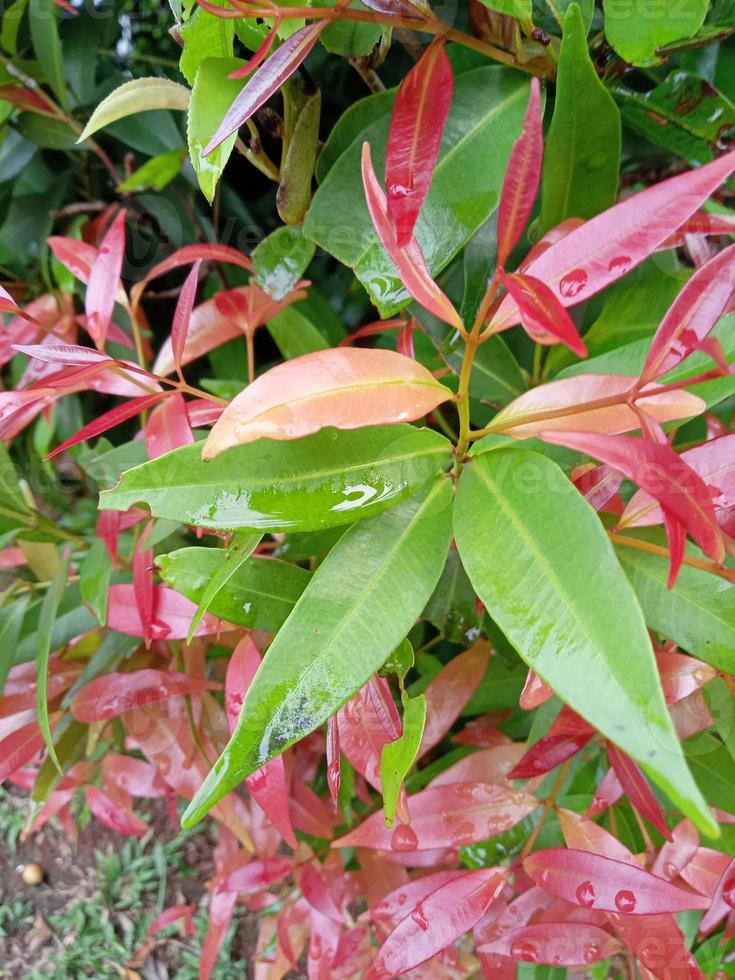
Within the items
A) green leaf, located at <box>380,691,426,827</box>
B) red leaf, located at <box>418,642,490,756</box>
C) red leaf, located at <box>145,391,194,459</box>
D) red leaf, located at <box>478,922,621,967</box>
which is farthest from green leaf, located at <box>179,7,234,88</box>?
red leaf, located at <box>478,922,621,967</box>

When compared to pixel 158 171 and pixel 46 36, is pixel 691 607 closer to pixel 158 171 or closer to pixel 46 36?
pixel 158 171

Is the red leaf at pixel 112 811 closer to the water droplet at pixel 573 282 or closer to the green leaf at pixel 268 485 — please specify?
the green leaf at pixel 268 485

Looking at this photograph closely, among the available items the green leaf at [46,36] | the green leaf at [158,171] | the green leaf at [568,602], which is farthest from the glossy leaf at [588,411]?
the green leaf at [46,36]

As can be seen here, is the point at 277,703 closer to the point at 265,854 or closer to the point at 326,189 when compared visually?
the point at 326,189

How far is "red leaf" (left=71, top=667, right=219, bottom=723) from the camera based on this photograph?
2.20 ft

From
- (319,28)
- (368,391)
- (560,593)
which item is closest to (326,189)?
(319,28)

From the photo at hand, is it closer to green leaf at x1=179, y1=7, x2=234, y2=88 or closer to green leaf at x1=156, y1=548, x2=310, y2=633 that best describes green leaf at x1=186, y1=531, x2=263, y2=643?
green leaf at x1=156, y1=548, x2=310, y2=633

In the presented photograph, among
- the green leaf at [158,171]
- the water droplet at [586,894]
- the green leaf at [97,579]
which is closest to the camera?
the water droplet at [586,894]

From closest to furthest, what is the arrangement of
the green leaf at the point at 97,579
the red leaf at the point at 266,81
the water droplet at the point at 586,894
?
the red leaf at the point at 266,81 < the water droplet at the point at 586,894 < the green leaf at the point at 97,579

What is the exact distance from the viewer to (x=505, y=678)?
801 millimetres

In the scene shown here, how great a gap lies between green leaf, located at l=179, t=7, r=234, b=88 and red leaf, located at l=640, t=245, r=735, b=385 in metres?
0.33

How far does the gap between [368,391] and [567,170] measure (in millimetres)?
301

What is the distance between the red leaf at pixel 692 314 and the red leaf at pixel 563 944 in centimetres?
49

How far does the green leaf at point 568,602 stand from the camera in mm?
300
